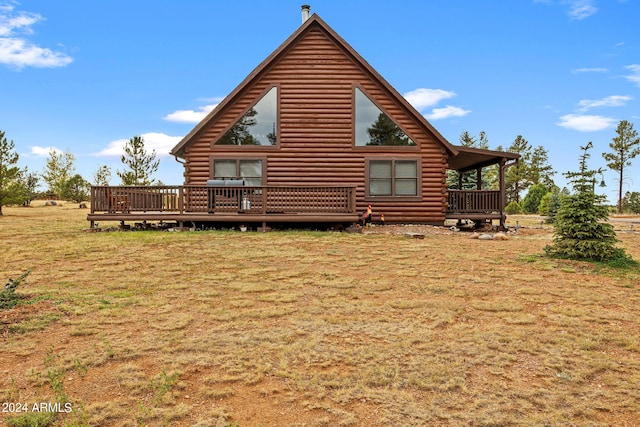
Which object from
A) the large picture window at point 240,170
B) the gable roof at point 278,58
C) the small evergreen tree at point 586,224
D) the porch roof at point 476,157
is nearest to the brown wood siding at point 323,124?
the gable roof at point 278,58

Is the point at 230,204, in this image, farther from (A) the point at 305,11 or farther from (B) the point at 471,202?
(B) the point at 471,202

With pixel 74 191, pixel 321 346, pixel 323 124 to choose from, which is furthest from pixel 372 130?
pixel 74 191

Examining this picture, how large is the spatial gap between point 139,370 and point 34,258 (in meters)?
7.42

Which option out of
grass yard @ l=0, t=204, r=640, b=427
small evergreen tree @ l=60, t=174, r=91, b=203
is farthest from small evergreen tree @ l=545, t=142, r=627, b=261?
small evergreen tree @ l=60, t=174, r=91, b=203

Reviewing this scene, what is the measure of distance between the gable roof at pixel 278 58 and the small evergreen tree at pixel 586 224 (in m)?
7.26

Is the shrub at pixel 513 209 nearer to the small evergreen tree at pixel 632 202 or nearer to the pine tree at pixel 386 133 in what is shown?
the small evergreen tree at pixel 632 202

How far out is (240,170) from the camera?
16203 mm

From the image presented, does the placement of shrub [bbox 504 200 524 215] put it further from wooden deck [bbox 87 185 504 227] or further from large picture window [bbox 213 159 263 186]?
large picture window [bbox 213 159 263 186]

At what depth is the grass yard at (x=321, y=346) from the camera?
10.2 ft

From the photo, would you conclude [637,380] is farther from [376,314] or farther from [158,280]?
[158,280]

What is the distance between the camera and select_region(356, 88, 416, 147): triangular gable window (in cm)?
1636

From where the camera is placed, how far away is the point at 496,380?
141 inches

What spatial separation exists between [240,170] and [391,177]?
19.8ft

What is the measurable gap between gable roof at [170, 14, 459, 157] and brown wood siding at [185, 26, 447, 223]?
229 millimetres
